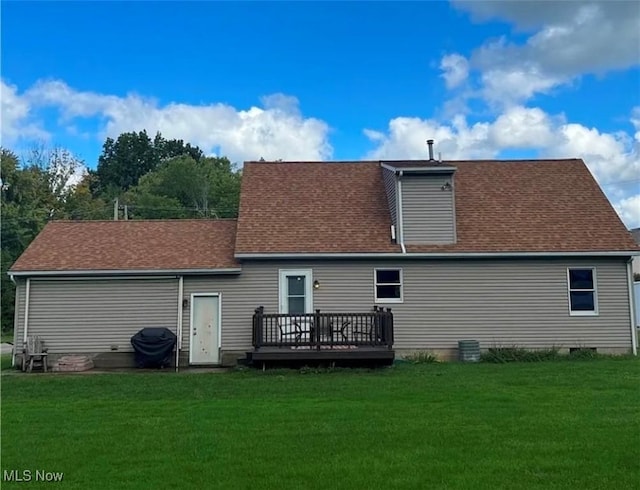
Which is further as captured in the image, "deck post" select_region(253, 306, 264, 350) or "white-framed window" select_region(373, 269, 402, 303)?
"white-framed window" select_region(373, 269, 402, 303)

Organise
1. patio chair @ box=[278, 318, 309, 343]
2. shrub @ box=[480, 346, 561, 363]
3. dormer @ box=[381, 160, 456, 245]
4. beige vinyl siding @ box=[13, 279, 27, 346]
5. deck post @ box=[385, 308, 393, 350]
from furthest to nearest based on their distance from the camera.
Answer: dormer @ box=[381, 160, 456, 245] < beige vinyl siding @ box=[13, 279, 27, 346] < shrub @ box=[480, 346, 561, 363] < patio chair @ box=[278, 318, 309, 343] < deck post @ box=[385, 308, 393, 350]

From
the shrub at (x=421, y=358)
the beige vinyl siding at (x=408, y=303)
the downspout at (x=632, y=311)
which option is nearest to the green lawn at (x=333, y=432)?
the shrub at (x=421, y=358)

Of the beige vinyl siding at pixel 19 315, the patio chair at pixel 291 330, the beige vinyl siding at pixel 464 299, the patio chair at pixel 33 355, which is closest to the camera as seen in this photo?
the patio chair at pixel 291 330

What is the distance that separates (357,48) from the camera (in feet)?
61.8

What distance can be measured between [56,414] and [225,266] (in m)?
7.20

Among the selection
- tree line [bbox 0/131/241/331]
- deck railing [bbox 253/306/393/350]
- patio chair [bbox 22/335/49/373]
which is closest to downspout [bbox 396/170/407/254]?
deck railing [bbox 253/306/393/350]

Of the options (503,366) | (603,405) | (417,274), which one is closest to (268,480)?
(603,405)

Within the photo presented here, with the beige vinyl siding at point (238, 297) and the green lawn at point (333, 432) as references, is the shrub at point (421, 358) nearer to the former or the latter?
the green lawn at point (333, 432)

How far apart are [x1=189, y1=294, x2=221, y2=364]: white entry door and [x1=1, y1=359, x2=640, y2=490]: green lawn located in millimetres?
3476

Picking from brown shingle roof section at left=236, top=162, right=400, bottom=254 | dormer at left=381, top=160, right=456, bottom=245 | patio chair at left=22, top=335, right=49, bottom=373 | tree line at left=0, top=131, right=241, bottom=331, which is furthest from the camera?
tree line at left=0, top=131, right=241, bottom=331

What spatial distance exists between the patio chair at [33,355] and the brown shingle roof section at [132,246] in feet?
Result: 6.15

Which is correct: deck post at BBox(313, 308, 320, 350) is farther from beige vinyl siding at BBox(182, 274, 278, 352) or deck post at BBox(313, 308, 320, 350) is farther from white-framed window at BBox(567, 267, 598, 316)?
white-framed window at BBox(567, 267, 598, 316)

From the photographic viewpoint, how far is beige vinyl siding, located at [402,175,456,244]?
1577 centimetres

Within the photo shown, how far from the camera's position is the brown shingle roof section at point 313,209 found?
15.5 meters
